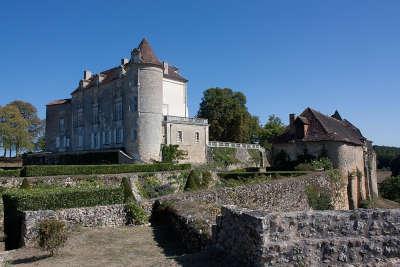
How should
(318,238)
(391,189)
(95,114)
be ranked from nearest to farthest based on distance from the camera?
(318,238) < (95,114) < (391,189)

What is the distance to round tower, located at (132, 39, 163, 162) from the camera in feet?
150

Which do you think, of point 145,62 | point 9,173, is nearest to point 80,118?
point 145,62

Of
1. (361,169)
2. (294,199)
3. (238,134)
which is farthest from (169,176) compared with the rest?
(238,134)

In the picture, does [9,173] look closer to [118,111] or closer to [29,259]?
[29,259]

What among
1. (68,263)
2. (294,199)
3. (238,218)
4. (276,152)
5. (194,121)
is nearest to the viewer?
(238,218)

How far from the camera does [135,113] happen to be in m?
46.7

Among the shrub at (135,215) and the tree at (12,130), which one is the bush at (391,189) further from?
the tree at (12,130)

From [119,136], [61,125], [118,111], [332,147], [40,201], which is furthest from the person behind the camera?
[61,125]

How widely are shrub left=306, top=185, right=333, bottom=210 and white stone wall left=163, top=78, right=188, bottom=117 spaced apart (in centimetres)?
2689

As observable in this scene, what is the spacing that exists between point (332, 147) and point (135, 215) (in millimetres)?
23125

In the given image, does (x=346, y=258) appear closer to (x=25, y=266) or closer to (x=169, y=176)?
(x=25, y=266)

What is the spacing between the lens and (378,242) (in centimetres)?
988

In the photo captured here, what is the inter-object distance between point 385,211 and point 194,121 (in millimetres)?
40253

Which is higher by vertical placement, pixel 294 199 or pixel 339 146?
pixel 339 146
